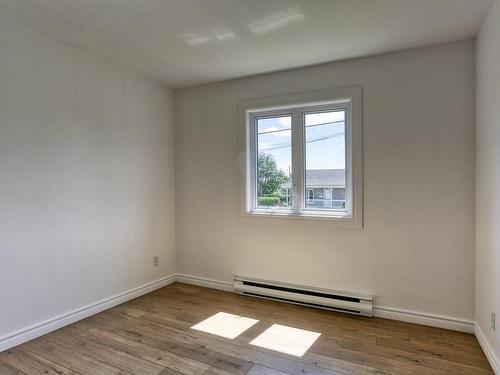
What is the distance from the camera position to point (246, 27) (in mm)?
2377

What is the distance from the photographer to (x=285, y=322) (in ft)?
8.91

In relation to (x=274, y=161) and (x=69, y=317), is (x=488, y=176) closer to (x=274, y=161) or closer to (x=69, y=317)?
Answer: (x=274, y=161)

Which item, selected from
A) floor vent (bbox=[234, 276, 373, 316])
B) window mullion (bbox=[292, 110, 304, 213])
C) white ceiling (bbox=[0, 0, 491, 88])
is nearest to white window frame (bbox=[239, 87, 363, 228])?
window mullion (bbox=[292, 110, 304, 213])

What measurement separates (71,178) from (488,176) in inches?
132

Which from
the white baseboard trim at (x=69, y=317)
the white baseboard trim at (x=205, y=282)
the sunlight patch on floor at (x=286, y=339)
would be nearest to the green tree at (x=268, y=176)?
the white baseboard trim at (x=205, y=282)

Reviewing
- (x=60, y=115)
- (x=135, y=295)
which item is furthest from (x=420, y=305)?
(x=60, y=115)

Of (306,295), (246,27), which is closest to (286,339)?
(306,295)

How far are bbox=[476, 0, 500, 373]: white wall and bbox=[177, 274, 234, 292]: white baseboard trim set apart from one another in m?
2.37

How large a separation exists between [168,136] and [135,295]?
191 centimetres

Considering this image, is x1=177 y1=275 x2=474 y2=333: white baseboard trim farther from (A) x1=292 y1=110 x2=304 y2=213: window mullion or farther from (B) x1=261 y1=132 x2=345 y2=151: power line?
(B) x1=261 y1=132 x2=345 y2=151: power line

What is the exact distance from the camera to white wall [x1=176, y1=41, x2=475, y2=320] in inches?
101

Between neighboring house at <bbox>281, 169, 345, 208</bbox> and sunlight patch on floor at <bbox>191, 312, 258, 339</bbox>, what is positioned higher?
neighboring house at <bbox>281, 169, 345, 208</bbox>

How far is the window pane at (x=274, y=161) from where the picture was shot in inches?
132

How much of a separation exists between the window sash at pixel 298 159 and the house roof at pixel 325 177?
0.18ft
